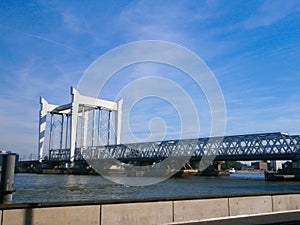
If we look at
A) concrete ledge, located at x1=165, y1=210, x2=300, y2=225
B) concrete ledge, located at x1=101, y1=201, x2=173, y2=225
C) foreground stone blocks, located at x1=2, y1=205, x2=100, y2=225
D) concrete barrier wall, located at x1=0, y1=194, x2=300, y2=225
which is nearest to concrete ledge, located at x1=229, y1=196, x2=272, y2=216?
concrete barrier wall, located at x1=0, y1=194, x2=300, y2=225

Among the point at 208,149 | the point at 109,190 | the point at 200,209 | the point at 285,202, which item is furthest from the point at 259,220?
the point at 208,149

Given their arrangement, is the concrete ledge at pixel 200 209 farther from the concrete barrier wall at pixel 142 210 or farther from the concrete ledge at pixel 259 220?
the concrete ledge at pixel 259 220

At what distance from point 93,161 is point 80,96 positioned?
25856 mm

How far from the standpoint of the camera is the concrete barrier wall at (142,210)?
8.18m

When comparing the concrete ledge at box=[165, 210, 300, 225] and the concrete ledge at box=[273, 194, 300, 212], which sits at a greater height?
the concrete ledge at box=[273, 194, 300, 212]

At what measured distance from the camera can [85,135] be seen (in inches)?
4998

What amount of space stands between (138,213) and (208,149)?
4404 inches

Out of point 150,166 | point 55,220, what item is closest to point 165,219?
point 55,220

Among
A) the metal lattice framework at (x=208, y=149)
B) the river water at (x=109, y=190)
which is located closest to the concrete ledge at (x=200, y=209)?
the river water at (x=109, y=190)

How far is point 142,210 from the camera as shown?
9664mm

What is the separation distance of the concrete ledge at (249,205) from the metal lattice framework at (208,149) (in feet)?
298

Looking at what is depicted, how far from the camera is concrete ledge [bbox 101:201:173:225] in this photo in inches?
363

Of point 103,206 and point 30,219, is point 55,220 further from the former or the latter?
point 103,206

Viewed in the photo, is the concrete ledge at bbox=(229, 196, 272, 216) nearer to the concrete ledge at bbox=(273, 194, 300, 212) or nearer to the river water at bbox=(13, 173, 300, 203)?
the concrete ledge at bbox=(273, 194, 300, 212)
